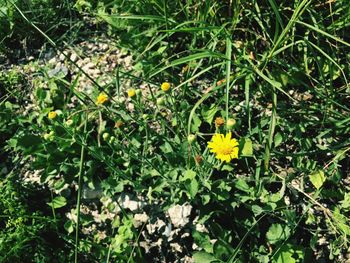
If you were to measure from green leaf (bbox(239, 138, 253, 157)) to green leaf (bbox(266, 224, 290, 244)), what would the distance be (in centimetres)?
27

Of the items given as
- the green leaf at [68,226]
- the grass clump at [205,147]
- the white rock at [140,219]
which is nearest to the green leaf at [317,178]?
the grass clump at [205,147]

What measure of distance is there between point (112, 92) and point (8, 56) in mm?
685

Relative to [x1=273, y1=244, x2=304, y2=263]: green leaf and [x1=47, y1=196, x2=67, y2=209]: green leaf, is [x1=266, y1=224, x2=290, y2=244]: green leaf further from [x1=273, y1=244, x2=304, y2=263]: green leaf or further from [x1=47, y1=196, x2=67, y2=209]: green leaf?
[x1=47, y1=196, x2=67, y2=209]: green leaf

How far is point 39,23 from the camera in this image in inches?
102

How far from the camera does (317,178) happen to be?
190 centimetres

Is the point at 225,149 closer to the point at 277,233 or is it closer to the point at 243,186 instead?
the point at 243,186

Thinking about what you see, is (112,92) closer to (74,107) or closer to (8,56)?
(74,107)

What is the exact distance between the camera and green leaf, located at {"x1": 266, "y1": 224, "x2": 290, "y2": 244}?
1.82m

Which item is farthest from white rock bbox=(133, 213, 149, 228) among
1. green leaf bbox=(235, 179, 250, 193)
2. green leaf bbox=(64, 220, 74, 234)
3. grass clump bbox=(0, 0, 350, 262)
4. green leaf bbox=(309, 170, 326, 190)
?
green leaf bbox=(309, 170, 326, 190)

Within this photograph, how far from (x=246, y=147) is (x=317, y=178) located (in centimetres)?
29

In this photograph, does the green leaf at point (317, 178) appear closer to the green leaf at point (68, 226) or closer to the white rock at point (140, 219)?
the white rock at point (140, 219)

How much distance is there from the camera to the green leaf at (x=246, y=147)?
1.87 meters

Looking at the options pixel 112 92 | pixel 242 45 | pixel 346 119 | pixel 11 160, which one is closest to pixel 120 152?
pixel 112 92

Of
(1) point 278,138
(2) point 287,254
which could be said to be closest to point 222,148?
(1) point 278,138
